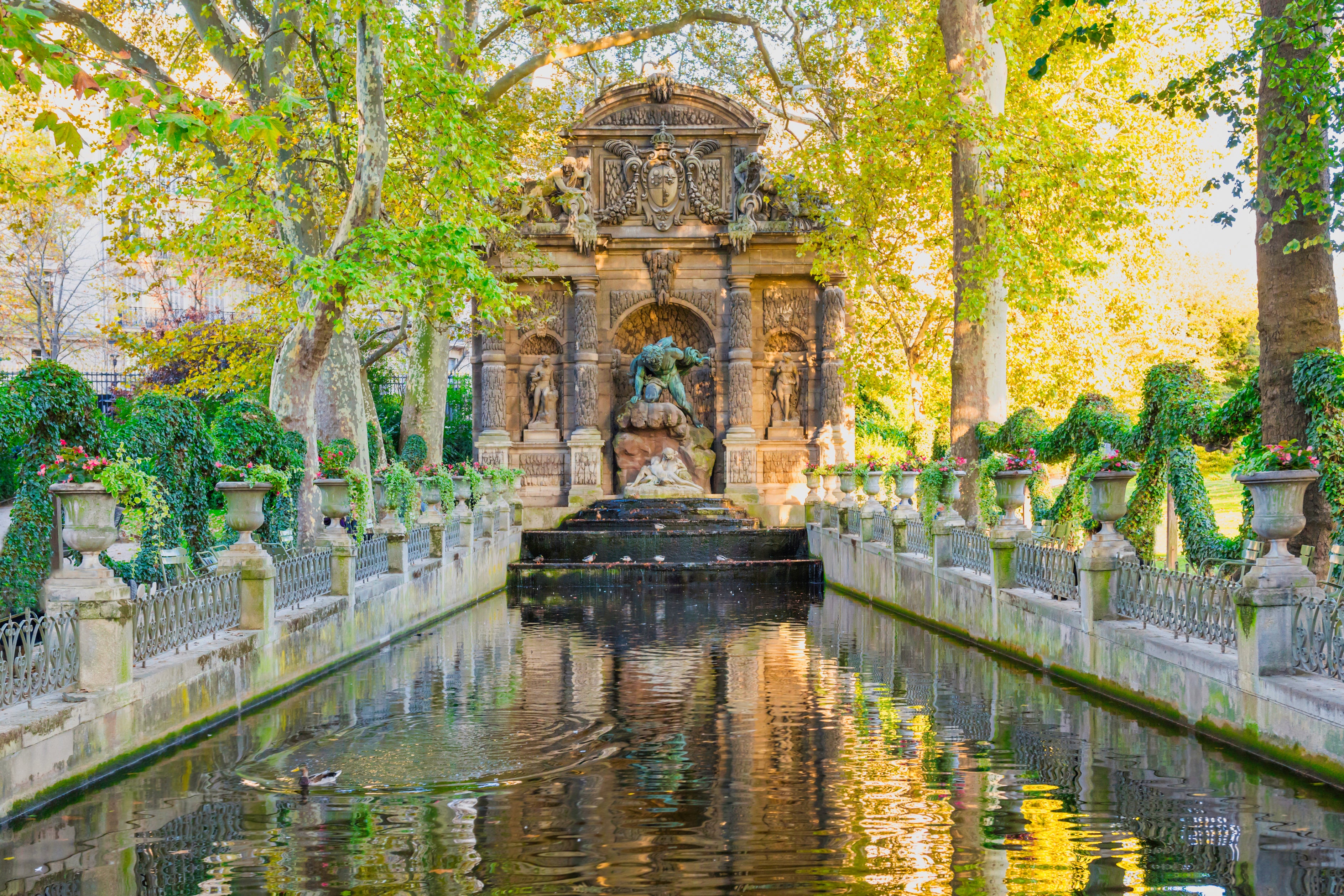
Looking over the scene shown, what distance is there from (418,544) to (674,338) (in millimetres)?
14171

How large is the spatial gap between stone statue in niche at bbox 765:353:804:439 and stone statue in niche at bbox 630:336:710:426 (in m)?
1.99

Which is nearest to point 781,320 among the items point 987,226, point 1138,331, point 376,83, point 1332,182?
point 1138,331

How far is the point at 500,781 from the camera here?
827 cm

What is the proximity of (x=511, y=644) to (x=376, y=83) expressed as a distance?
7.42 meters

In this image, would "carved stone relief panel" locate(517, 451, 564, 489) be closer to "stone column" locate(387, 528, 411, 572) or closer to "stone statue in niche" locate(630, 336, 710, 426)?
"stone statue in niche" locate(630, 336, 710, 426)

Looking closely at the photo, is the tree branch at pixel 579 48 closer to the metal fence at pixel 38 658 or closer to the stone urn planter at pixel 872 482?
the stone urn planter at pixel 872 482

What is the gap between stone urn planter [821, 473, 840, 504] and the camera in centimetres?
2509

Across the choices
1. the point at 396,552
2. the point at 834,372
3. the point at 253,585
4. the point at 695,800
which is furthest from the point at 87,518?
the point at 834,372

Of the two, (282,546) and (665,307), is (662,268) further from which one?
(282,546)

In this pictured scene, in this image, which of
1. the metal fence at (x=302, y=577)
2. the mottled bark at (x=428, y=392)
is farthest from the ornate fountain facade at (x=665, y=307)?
the metal fence at (x=302, y=577)

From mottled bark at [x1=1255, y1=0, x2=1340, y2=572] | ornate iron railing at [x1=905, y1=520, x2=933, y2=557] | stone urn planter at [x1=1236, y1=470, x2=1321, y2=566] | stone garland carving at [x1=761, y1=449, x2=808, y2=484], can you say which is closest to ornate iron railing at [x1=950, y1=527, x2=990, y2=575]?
ornate iron railing at [x1=905, y1=520, x2=933, y2=557]

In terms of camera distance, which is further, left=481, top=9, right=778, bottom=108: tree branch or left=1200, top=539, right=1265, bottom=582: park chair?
left=481, top=9, right=778, bottom=108: tree branch

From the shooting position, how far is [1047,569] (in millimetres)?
13055

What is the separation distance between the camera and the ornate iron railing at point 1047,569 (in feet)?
40.8
